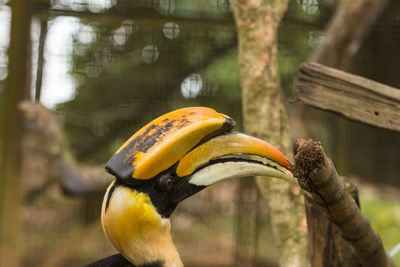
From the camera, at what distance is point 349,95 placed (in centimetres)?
107

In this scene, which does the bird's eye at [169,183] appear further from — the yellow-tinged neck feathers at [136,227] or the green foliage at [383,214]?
the green foliage at [383,214]

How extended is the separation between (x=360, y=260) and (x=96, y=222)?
1.53 meters

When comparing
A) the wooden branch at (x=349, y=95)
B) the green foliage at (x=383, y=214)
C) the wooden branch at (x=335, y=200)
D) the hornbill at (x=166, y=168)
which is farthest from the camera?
the green foliage at (x=383, y=214)

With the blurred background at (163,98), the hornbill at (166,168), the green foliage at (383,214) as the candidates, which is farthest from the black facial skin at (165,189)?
the green foliage at (383,214)

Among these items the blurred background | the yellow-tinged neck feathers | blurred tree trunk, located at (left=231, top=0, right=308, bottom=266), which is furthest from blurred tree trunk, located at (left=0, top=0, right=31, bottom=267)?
the yellow-tinged neck feathers

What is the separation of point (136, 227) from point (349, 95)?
A: 1.56 feet

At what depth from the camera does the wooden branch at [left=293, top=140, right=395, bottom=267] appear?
0.75 metres

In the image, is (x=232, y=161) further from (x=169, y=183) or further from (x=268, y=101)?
(x=268, y=101)

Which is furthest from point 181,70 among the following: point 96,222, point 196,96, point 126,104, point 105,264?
point 105,264

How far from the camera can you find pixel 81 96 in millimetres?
2361

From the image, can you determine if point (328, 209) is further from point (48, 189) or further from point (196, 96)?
point (48, 189)

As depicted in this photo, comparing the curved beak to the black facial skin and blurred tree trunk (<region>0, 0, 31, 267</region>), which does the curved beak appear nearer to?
the black facial skin

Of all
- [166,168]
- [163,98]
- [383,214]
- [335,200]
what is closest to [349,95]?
[335,200]

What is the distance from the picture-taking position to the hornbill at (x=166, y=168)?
34.9 inches
